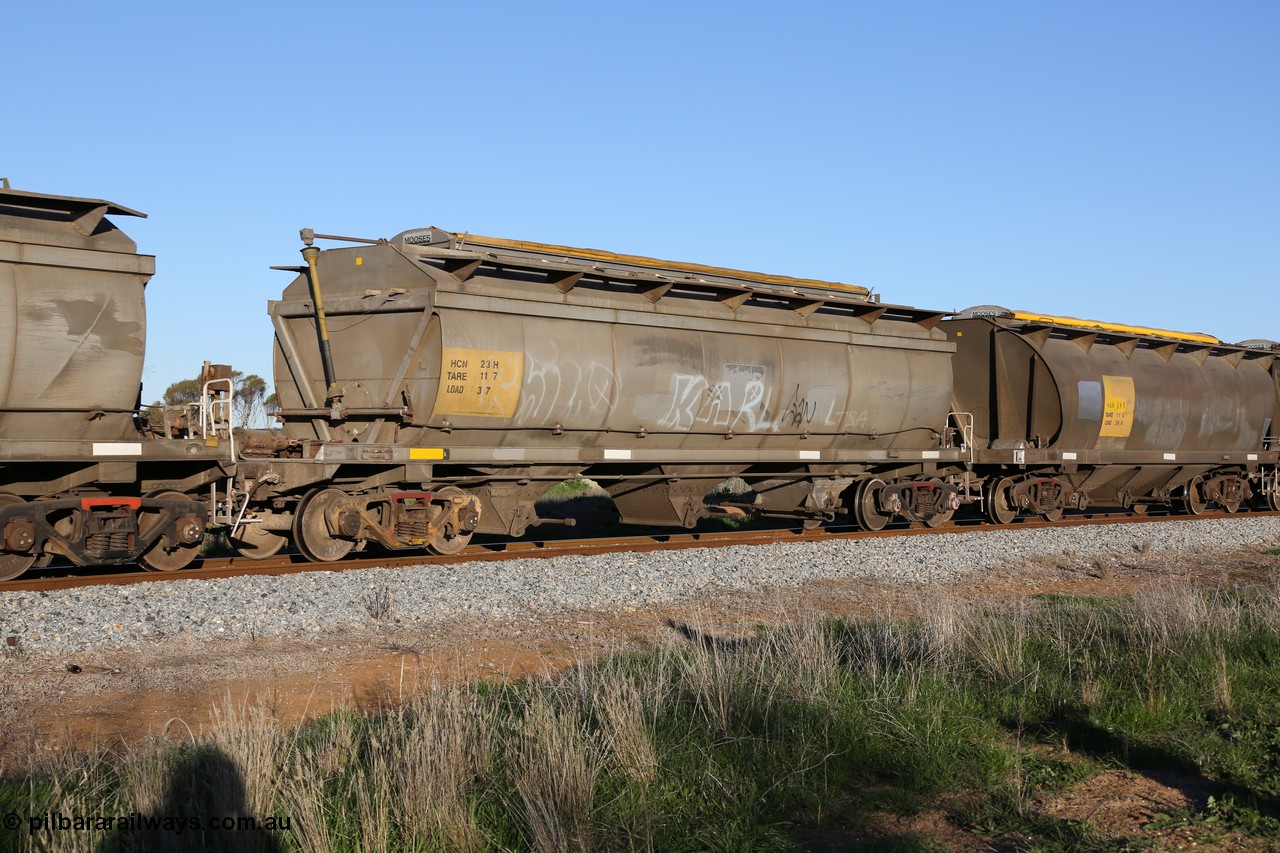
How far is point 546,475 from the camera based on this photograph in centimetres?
1504

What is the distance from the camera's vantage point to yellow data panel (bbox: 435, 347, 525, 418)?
13.5 metres

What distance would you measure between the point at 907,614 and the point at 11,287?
9585 mm

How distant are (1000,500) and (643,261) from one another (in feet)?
31.5

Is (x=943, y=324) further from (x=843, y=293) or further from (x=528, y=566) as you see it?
(x=528, y=566)

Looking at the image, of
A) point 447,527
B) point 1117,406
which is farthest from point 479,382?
point 1117,406

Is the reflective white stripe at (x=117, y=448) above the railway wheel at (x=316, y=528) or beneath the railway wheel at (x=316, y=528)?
above

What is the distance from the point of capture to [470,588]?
38.8 ft

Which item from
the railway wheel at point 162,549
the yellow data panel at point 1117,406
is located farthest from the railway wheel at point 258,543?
the yellow data panel at point 1117,406

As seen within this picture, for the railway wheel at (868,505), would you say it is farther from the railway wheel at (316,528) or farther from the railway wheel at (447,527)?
the railway wheel at (316,528)

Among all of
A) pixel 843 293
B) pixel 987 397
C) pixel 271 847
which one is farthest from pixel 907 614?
pixel 987 397

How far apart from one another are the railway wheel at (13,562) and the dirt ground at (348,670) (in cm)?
320

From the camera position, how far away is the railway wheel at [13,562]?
11211 mm

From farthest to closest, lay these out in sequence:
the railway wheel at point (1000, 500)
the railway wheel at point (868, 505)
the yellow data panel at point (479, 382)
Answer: the railway wheel at point (1000, 500), the railway wheel at point (868, 505), the yellow data panel at point (479, 382)

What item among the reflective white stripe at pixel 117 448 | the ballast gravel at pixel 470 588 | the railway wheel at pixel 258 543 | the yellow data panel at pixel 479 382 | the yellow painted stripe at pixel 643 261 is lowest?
the ballast gravel at pixel 470 588
